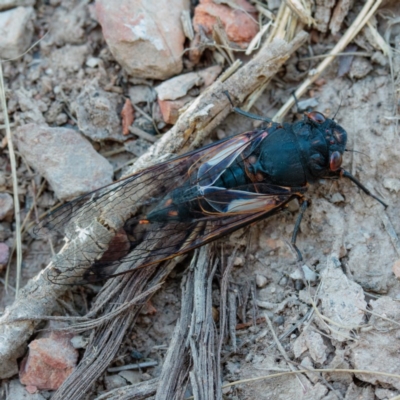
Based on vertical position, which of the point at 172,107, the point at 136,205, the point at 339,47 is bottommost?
the point at 136,205

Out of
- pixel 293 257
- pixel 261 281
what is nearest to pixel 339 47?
pixel 293 257

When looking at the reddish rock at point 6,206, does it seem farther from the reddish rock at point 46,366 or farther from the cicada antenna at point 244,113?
the cicada antenna at point 244,113

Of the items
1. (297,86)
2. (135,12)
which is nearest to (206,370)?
(297,86)

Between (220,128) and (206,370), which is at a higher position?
(220,128)

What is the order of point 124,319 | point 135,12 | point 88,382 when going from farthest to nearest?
point 135,12, point 124,319, point 88,382

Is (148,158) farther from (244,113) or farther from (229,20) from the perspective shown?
(229,20)

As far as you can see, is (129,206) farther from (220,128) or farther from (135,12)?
(135,12)

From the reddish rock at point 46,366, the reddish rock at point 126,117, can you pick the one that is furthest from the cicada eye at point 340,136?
the reddish rock at point 46,366

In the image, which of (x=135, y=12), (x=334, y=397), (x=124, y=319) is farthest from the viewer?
(x=135, y=12)
